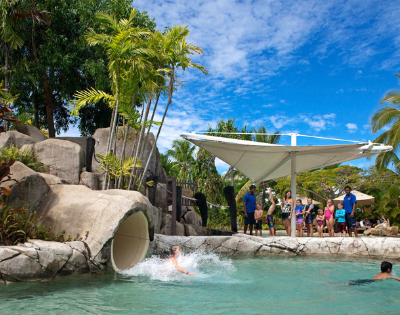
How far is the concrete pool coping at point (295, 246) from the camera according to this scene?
9.59 m

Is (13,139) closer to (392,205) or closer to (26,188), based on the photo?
(26,188)

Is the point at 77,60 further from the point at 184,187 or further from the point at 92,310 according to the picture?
the point at 92,310

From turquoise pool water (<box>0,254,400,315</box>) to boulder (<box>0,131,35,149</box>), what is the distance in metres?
7.90

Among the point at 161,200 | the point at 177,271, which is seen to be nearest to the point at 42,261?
the point at 177,271

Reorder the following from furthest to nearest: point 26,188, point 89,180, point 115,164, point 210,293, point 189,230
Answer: point 189,230 < point 89,180 < point 115,164 < point 26,188 < point 210,293

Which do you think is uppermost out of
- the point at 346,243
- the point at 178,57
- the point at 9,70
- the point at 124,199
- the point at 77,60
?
the point at 77,60

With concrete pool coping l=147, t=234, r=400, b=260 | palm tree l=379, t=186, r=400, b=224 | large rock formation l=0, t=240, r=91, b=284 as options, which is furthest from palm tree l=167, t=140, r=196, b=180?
large rock formation l=0, t=240, r=91, b=284

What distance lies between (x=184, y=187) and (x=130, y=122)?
20.8ft

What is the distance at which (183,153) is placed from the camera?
1457 inches

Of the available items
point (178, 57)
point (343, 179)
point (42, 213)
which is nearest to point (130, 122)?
point (178, 57)

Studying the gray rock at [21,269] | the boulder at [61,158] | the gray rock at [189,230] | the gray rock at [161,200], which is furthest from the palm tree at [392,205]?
the gray rock at [21,269]

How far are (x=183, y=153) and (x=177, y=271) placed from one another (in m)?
30.4

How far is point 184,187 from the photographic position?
56.3 feet

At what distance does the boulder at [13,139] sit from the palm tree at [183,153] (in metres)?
22.8
